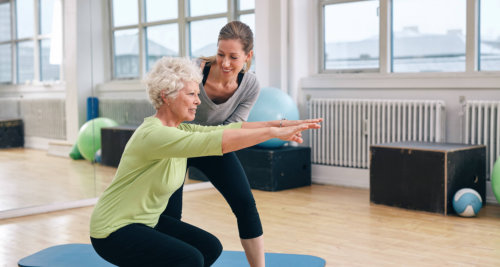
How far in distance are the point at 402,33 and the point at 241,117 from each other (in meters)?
2.77

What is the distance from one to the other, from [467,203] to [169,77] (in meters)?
2.61

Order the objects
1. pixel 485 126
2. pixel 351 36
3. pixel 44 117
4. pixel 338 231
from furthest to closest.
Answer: pixel 351 36, pixel 485 126, pixel 44 117, pixel 338 231

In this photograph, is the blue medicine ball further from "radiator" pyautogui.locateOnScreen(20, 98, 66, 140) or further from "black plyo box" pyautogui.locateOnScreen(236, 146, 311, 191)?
"radiator" pyautogui.locateOnScreen(20, 98, 66, 140)

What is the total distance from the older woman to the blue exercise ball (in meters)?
2.76

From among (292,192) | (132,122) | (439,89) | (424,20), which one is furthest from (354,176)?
(132,122)

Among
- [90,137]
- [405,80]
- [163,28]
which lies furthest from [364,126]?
[90,137]

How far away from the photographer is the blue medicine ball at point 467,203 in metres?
3.76

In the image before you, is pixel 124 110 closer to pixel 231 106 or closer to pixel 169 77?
pixel 231 106

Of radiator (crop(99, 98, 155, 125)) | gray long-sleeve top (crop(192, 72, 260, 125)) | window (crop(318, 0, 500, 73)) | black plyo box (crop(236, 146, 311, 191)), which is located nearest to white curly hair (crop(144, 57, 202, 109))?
gray long-sleeve top (crop(192, 72, 260, 125))

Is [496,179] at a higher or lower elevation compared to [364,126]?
lower

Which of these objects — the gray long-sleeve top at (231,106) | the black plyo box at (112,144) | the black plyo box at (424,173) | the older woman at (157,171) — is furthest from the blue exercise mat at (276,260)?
the black plyo box at (112,144)

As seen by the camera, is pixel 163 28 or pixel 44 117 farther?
pixel 163 28

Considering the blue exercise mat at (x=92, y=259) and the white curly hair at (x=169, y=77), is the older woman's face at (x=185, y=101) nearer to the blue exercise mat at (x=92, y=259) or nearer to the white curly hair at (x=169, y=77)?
the white curly hair at (x=169, y=77)

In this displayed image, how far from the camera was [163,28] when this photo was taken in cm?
473
